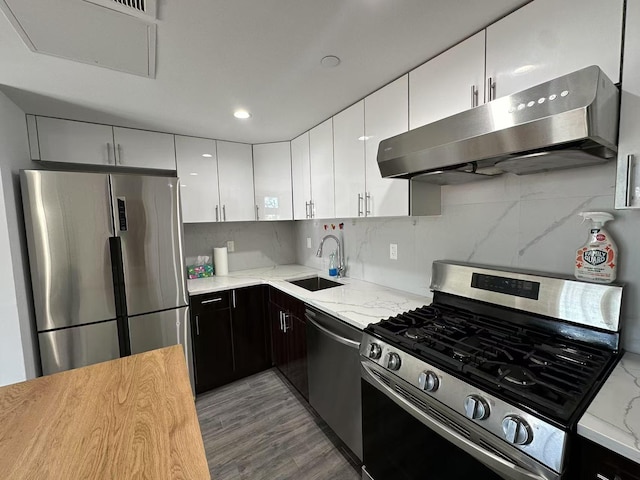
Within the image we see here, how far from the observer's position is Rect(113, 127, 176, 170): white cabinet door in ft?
7.34

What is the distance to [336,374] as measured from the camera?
1.71 m

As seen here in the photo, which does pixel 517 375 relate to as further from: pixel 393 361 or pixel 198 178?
pixel 198 178

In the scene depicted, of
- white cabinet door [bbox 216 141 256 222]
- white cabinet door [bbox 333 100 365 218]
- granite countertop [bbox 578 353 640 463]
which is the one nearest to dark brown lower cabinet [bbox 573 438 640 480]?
granite countertop [bbox 578 353 640 463]

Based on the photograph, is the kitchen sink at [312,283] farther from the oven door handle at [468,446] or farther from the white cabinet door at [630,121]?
the white cabinet door at [630,121]

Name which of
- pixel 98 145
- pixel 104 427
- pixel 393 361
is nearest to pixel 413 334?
pixel 393 361

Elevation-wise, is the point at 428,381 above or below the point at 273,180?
below

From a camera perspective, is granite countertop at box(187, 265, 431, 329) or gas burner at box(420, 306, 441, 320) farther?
granite countertop at box(187, 265, 431, 329)

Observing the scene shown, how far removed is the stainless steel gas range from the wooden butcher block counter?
0.78 meters

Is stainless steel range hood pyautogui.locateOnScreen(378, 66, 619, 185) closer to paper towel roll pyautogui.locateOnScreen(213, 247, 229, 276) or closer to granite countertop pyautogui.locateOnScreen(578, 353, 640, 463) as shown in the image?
granite countertop pyautogui.locateOnScreen(578, 353, 640, 463)

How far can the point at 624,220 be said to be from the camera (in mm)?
1062

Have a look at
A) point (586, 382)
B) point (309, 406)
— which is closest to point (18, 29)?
point (586, 382)

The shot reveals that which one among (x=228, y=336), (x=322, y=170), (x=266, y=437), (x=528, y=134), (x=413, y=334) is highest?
(x=322, y=170)

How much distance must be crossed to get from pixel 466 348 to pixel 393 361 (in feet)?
0.95

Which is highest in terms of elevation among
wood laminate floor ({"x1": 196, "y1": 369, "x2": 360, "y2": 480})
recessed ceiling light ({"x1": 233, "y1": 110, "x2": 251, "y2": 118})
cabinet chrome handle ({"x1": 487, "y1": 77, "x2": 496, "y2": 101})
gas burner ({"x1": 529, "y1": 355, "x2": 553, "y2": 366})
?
recessed ceiling light ({"x1": 233, "y1": 110, "x2": 251, "y2": 118})
